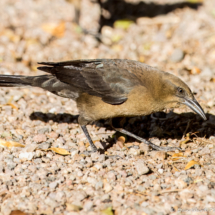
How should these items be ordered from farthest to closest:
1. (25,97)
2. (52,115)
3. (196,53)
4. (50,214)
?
(196,53), (25,97), (52,115), (50,214)

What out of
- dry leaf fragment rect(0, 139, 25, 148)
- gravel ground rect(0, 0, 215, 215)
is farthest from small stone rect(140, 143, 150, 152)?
dry leaf fragment rect(0, 139, 25, 148)

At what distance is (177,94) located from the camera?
436 cm

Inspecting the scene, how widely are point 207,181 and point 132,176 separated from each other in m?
0.90

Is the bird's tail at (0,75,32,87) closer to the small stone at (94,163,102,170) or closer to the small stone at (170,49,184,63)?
the small stone at (94,163,102,170)

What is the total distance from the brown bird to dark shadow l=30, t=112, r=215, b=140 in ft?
1.18

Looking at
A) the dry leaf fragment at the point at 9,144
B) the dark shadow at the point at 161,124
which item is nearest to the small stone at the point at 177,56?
the dark shadow at the point at 161,124

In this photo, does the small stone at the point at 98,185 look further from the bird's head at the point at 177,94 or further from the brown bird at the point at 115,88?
the bird's head at the point at 177,94

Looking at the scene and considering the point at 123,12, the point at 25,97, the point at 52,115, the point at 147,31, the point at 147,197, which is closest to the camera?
the point at 147,197

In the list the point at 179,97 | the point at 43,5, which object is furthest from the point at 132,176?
the point at 43,5

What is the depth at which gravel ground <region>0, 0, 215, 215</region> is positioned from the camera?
139 inches

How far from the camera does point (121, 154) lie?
14.5ft

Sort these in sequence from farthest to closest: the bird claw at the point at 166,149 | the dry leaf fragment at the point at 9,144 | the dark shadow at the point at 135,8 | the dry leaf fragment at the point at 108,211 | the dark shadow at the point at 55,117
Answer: the dark shadow at the point at 135,8, the dark shadow at the point at 55,117, the bird claw at the point at 166,149, the dry leaf fragment at the point at 9,144, the dry leaf fragment at the point at 108,211

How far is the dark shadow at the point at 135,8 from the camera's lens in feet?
28.8

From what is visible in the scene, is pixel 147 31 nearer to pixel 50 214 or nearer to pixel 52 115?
pixel 52 115
